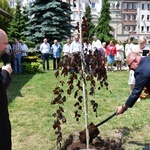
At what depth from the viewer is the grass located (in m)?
4.74

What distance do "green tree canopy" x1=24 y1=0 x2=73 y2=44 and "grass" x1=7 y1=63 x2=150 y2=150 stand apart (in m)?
12.4

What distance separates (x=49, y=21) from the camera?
2123 centimetres

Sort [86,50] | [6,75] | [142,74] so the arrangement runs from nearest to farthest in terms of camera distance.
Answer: [6,75] → [142,74] → [86,50]

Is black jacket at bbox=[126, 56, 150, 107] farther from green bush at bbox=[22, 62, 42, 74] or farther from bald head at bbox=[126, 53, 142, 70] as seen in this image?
green bush at bbox=[22, 62, 42, 74]

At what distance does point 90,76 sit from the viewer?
3773mm

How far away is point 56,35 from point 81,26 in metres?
17.7

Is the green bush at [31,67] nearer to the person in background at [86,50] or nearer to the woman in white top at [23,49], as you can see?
the woman in white top at [23,49]

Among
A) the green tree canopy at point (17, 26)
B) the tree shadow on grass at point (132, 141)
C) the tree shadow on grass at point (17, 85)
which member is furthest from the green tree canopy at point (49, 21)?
the tree shadow on grass at point (132, 141)

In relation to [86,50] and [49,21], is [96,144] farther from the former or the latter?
[49,21]

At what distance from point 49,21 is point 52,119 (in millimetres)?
16332

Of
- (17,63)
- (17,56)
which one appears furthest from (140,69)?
(17,63)

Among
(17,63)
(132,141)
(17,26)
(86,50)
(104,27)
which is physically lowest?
(132,141)

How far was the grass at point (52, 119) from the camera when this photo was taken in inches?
187

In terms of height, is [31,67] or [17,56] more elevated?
[17,56]
